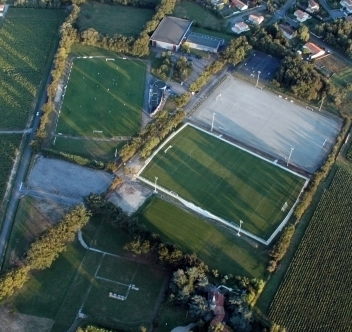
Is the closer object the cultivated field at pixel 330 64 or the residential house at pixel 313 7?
the cultivated field at pixel 330 64

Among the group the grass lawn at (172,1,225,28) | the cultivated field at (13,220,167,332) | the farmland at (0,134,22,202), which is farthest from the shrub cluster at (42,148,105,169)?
the grass lawn at (172,1,225,28)

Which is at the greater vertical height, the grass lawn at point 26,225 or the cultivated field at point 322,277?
the cultivated field at point 322,277

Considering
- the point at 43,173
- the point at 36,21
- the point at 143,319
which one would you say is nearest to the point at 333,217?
the point at 143,319

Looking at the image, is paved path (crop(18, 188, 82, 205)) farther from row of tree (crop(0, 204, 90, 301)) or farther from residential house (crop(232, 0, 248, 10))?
residential house (crop(232, 0, 248, 10))

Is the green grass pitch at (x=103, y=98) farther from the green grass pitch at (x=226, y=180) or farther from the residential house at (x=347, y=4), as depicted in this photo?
the residential house at (x=347, y=4)

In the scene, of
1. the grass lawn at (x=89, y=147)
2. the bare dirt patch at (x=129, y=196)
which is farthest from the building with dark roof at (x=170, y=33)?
the bare dirt patch at (x=129, y=196)

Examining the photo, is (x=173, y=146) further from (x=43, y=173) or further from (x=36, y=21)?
(x=36, y=21)

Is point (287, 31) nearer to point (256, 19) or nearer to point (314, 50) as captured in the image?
point (256, 19)

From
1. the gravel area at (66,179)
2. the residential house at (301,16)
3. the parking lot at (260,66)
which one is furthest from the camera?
the residential house at (301,16)
